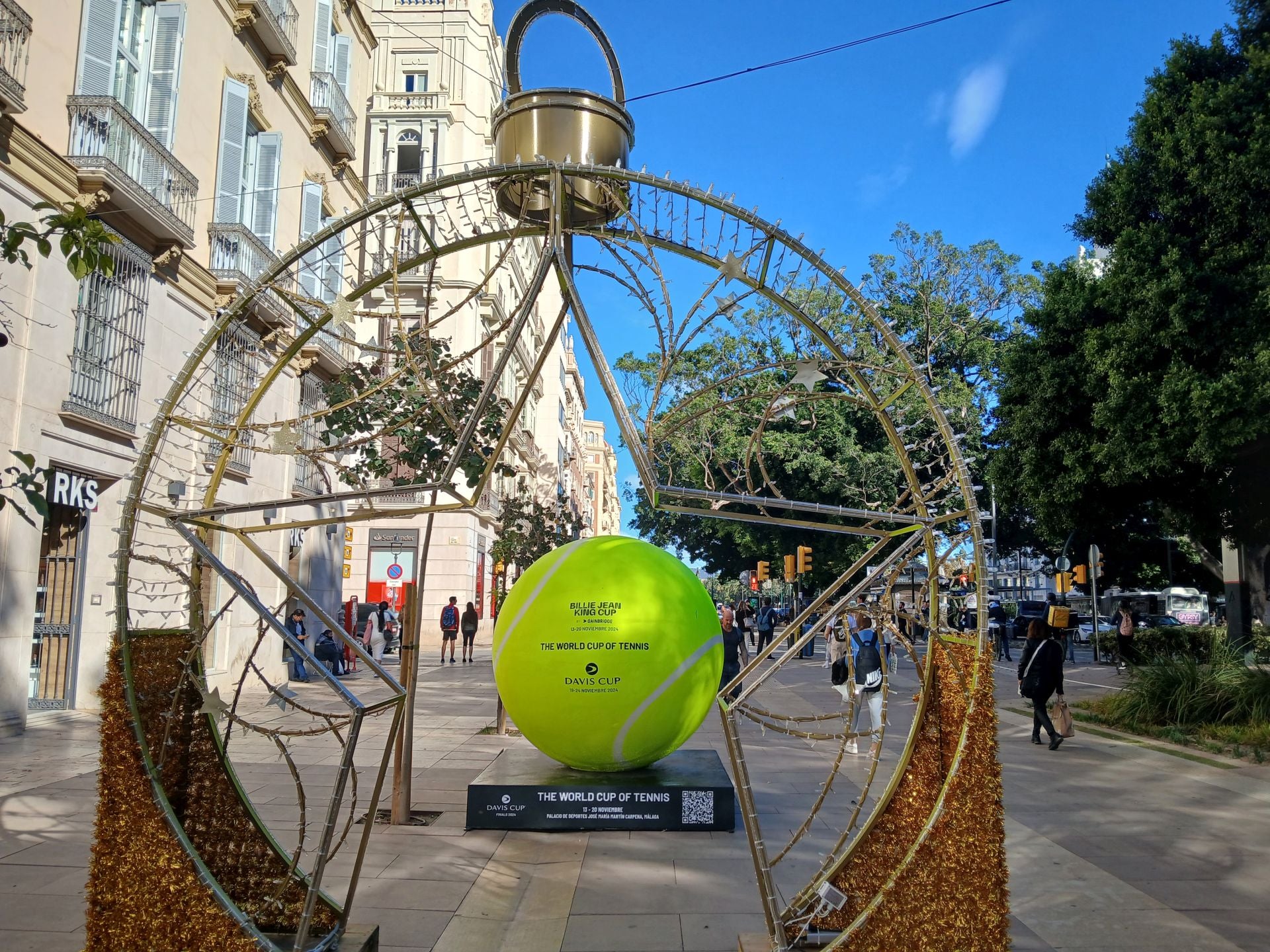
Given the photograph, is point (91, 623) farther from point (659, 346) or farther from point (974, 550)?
point (974, 550)

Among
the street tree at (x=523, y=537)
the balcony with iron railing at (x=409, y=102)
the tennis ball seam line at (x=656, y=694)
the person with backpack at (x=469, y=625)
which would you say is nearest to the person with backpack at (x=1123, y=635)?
the street tree at (x=523, y=537)

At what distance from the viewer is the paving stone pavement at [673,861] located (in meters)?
4.86

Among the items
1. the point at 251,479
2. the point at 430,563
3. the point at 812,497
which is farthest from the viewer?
the point at 430,563

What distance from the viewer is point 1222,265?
12961 mm

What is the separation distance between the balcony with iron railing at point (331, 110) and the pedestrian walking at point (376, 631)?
37.2 feet

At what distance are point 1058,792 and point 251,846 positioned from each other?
24.1 ft

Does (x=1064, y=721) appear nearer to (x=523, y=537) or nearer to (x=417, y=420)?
(x=417, y=420)

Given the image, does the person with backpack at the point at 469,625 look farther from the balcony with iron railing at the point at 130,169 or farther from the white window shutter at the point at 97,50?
the white window shutter at the point at 97,50

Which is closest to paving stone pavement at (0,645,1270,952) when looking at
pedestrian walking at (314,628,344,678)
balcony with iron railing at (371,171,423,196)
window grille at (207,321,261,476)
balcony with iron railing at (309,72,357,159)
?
window grille at (207,321,261,476)

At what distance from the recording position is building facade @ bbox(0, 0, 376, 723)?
11055 mm

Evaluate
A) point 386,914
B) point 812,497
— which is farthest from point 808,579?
point 386,914

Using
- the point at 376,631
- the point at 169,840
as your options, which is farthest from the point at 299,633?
the point at 169,840

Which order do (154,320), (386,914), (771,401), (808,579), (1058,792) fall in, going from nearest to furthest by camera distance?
(771,401), (386,914), (1058,792), (154,320), (808,579)

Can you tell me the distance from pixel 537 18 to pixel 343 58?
19396 mm
